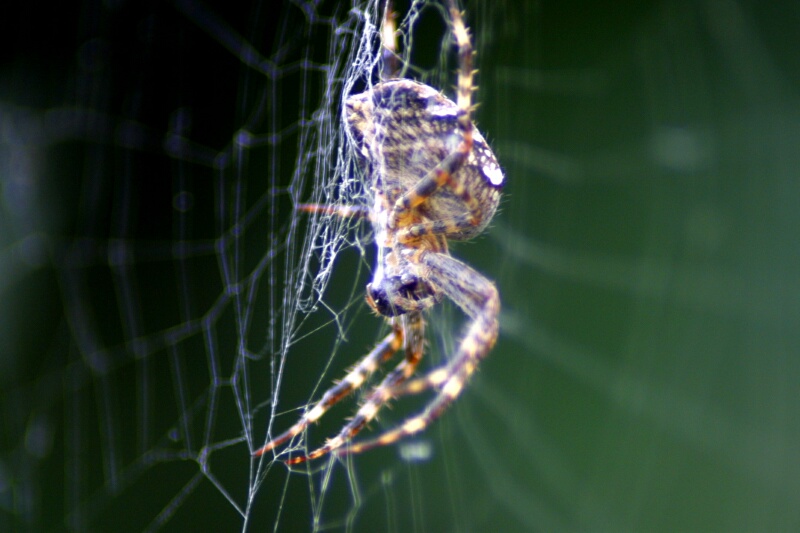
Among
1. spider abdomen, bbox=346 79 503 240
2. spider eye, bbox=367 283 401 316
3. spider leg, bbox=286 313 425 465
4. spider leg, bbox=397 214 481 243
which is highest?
spider abdomen, bbox=346 79 503 240

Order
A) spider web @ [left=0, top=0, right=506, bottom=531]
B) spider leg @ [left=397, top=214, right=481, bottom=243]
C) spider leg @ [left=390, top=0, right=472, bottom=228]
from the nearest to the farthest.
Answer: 1. spider leg @ [left=390, top=0, right=472, bottom=228]
2. spider leg @ [left=397, top=214, right=481, bottom=243]
3. spider web @ [left=0, top=0, right=506, bottom=531]

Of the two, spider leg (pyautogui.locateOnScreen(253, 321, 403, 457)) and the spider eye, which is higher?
the spider eye

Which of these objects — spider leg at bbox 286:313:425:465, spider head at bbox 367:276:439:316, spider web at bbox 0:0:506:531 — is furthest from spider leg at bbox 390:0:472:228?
spider web at bbox 0:0:506:531

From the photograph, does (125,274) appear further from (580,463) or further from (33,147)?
(580,463)

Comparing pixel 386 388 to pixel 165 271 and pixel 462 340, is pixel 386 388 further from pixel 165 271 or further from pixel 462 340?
pixel 165 271

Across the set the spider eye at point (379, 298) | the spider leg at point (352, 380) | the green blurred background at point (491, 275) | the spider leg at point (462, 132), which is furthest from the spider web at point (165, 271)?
the spider leg at point (462, 132)

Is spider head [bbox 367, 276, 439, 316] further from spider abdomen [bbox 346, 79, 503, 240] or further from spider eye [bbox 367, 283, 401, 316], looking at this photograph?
spider abdomen [bbox 346, 79, 503, 240]
